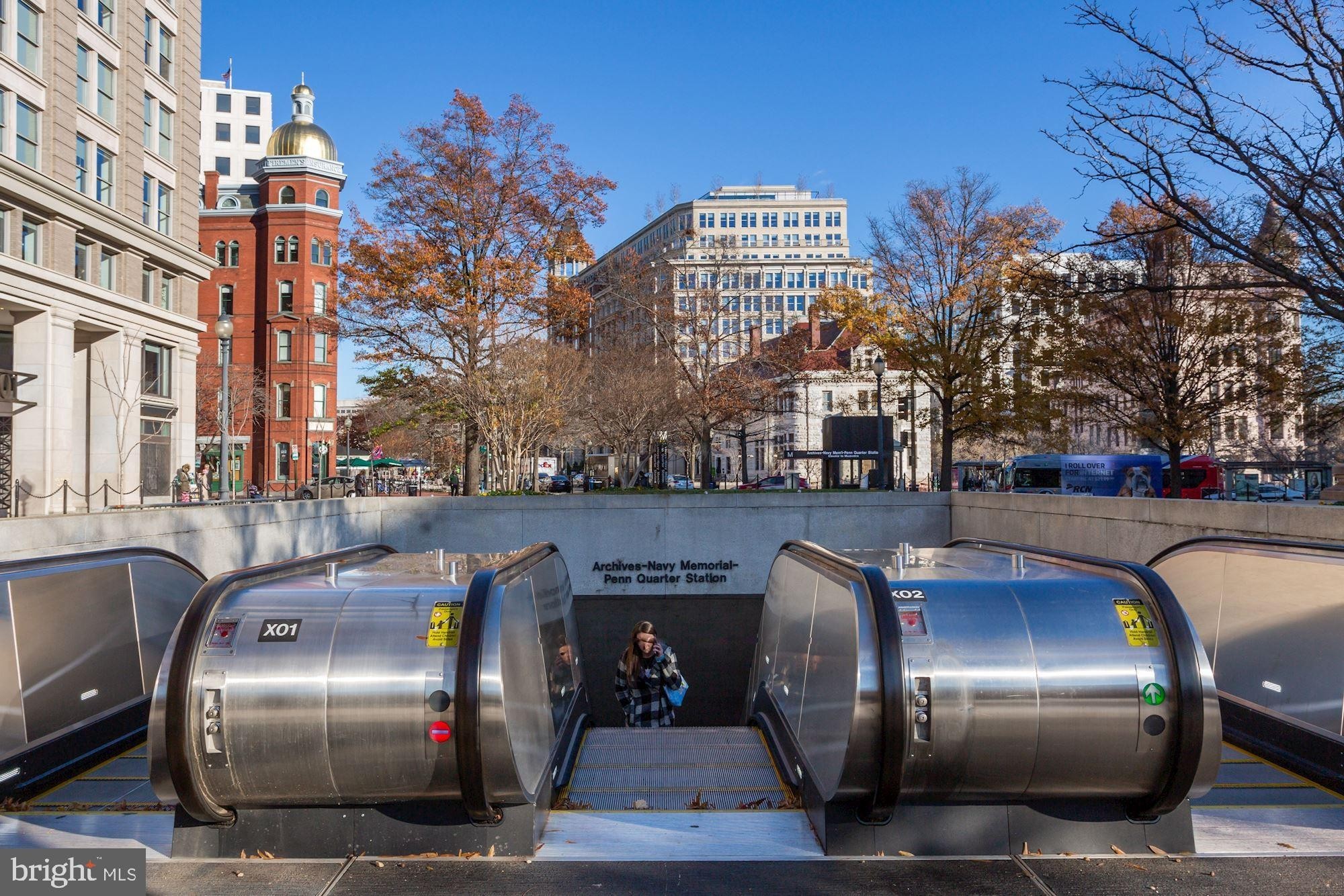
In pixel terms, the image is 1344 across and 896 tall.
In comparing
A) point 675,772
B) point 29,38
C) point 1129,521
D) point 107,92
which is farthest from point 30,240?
point 1129,521

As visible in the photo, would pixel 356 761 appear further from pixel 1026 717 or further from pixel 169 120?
pixel 169 120

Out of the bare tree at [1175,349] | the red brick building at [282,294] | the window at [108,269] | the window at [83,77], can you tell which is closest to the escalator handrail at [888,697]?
the bare tree at [1175,349]

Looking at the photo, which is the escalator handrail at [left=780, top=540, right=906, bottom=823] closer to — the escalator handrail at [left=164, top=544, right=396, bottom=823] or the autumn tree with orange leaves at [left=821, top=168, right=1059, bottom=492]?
the escalator handrail at [left=164, top=544, right=396, bottom=823]

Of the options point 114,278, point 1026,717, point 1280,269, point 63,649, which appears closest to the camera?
point 1026,717

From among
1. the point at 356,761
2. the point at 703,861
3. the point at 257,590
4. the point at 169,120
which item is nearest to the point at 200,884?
the point at 356,761

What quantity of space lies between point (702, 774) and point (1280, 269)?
7380mm

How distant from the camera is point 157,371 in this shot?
31891mm

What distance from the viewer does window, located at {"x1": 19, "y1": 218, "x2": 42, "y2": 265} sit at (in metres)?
24.7

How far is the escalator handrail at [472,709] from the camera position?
15.3 feet

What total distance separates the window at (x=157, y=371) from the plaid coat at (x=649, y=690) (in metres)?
26.3

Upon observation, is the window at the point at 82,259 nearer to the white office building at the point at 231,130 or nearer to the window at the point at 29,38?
the window at the point at 29,38

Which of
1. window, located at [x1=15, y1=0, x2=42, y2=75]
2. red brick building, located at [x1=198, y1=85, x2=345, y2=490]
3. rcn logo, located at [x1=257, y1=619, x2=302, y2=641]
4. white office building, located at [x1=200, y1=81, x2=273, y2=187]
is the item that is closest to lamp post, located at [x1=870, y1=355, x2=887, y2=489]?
rcn logo, located at [x1=257, y1=619, x2=302, y2=641]

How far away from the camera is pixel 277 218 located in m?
60.0

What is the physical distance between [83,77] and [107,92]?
4.16 ft
